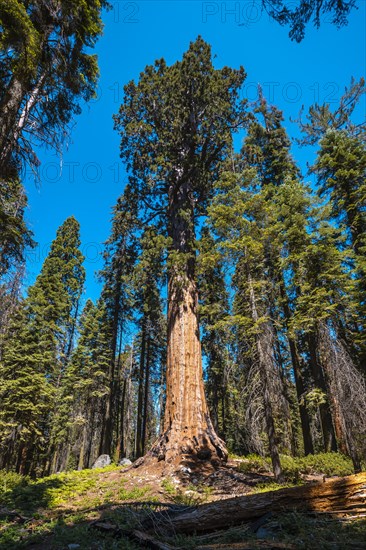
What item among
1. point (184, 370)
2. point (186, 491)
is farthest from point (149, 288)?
point (186, 491)

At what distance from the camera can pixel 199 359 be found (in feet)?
34.0

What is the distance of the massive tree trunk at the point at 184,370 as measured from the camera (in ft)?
29.3

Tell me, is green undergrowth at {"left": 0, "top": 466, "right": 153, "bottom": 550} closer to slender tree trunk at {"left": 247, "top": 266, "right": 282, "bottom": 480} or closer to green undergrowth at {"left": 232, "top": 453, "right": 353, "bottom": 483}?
slender tree trunk at {"left": 247, "top": 266, "right": 282, "bottom": 480}

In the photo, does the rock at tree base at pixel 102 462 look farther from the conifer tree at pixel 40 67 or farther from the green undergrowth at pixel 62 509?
the conifer tree at pixel 40 67

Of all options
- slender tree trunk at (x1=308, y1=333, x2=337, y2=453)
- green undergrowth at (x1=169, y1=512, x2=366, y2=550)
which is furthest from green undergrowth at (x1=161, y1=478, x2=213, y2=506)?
slender tree trunk at (x1=308, y1=333, x2=337, y2=453)

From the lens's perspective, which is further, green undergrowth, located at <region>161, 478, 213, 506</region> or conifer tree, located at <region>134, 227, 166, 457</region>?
conifer tree, located at <region>134, 227, 166, 457</region>

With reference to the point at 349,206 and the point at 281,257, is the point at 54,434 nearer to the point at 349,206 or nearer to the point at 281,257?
the point at 281,257

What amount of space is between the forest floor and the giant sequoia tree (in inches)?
93.5

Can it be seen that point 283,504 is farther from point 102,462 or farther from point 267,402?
point 102,462

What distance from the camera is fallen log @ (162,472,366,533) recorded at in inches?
136

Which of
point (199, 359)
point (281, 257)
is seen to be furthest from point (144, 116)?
point (199, 359)

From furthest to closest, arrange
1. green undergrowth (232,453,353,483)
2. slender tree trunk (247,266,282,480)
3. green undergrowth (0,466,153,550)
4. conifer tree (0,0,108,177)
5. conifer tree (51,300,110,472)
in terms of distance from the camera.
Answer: conifer tree (51,300,110,472) → green undergrowth (232,453,353,483) → slender tree trunk (247,266,282,480) → conifer tree (0,0,108,177) → green undergrowth (0,466,153,550)

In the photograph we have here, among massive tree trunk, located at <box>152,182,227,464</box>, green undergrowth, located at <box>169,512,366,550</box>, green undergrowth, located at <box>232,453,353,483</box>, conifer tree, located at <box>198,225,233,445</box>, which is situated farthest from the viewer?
conifer tree, located at <box>198,225,233,445</box>

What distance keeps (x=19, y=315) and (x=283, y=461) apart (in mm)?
15773
